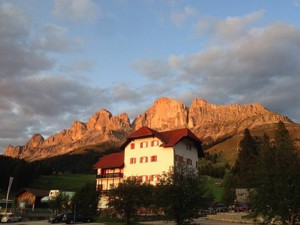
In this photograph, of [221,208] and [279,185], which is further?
[221,208]

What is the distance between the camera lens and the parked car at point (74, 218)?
55441 millimetres

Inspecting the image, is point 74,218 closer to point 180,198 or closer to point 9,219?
point 9,219

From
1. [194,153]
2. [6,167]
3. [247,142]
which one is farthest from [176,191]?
[6,167]

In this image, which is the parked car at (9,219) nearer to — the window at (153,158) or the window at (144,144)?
the window at (153,158)

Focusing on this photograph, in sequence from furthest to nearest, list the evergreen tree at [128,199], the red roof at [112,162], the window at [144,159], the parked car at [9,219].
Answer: the red roof at [112,162], the window at [144,159], the parked car at [9,219], the evergreen tree at [128,199]

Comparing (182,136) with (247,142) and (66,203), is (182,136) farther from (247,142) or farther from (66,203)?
(247,142)

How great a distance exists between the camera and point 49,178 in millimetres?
149375

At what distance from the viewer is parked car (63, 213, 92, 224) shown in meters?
55.4

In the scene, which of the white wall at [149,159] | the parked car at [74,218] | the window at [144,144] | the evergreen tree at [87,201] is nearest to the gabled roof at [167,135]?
the white wall at [149,159]

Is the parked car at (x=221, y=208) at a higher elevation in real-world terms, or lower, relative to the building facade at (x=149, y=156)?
lower

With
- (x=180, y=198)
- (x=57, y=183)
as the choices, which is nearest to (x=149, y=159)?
(x=180, y=198)

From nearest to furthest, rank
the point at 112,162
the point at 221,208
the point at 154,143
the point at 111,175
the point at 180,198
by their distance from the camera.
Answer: the point at 180,198 → the point at 221,208 → the point at 154,143 → the point at 111,175 → the point at 112,162

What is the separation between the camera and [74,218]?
54906mm

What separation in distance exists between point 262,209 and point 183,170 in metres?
16.2
